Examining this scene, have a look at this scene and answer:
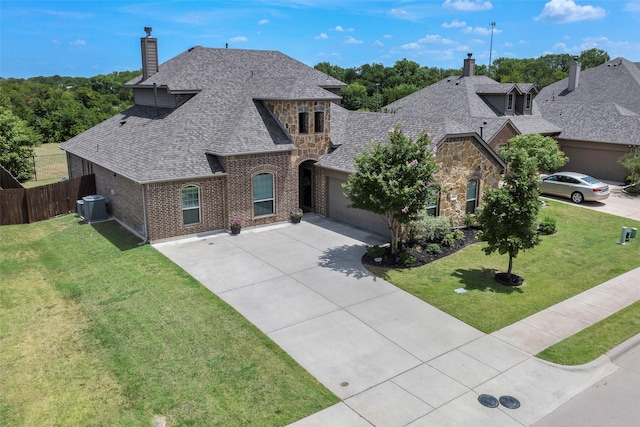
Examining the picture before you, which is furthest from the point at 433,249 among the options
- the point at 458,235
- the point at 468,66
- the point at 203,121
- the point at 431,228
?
the point at 468,66

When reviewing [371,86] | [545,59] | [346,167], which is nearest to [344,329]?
[346,167]

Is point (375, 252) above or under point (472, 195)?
under

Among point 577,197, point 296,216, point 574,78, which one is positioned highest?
point 574,78

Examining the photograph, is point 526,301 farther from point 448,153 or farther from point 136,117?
point 136,117

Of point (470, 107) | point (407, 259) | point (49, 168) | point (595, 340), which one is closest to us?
point (595, 340)

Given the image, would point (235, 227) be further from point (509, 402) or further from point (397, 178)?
point (509, 402)

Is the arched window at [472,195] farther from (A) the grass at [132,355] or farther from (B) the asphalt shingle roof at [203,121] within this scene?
(A) the grass at [132,355]

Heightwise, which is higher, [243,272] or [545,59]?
[545,59]
